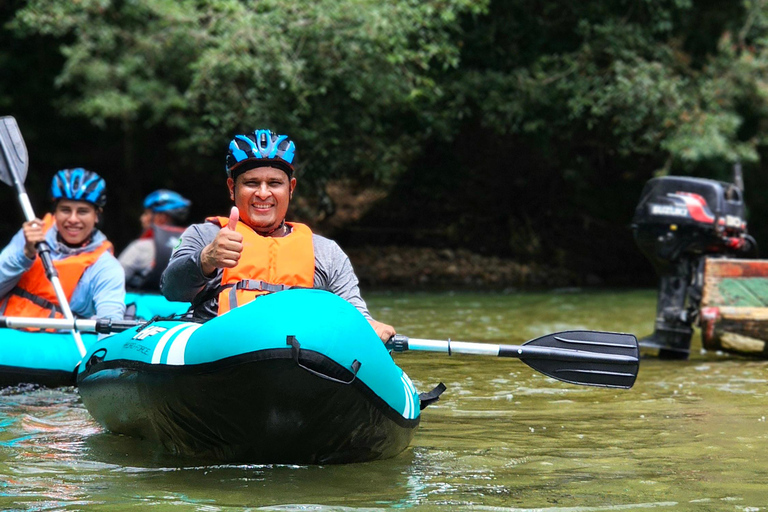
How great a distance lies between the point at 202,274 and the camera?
12.3ft

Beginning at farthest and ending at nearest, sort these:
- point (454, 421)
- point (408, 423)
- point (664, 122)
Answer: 1. point (664, 122)
2. point (454, 421)
3. point (408, 423)

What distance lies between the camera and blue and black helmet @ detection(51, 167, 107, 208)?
230 inches

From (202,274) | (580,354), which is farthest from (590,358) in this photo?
(202,274)

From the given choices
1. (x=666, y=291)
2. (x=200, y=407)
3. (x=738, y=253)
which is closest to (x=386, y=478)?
(x=200, y=407)

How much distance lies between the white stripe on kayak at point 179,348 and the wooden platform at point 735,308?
433 cm

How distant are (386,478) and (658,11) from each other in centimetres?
1105

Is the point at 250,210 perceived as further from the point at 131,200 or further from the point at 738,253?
the point at 131,200

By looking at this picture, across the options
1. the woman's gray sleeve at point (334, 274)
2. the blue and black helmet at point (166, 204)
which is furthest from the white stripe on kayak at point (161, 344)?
the blue and black helmet at point (166, 204)

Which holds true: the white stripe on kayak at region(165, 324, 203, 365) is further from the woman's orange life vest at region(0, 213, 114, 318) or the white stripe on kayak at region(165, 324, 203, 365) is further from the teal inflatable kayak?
the woman's orange life vest at region(0, 213, 114, 318)

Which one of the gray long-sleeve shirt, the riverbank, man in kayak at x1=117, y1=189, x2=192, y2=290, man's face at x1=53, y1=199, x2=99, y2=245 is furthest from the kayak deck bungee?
the riverbank

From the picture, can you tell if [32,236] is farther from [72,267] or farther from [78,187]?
[78,187]

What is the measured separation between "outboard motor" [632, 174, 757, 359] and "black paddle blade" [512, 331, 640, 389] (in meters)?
2.98

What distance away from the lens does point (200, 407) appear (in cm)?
350

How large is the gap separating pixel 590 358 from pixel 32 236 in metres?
2.96
